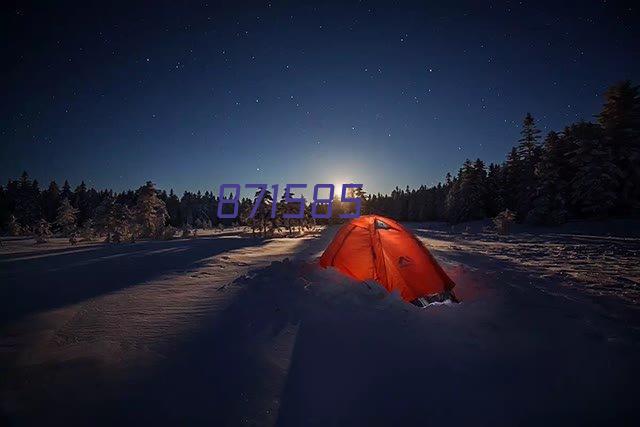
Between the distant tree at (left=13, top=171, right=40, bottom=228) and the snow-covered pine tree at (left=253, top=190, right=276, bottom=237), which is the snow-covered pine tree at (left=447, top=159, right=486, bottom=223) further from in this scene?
the distant tree at (left=13, top=171, right=40, bottom=228)

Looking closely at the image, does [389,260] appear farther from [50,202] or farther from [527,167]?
[50,202]

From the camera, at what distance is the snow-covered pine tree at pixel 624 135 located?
→ 950 inches

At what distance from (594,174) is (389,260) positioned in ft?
99.9

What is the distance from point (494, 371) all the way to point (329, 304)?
212cm

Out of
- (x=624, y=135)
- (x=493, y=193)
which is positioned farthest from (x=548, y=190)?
(x=493, y=193)

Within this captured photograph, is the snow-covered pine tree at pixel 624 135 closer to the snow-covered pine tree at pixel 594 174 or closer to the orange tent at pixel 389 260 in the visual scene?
the snow-covered pine tree at pixel 594 174

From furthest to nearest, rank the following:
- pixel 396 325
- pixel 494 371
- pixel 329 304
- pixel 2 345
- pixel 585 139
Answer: pixel 585 139
pixel 329 304
pixel 396 325
pixel 2 345
pixel 494 371

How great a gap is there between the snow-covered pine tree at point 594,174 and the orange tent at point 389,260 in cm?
2903

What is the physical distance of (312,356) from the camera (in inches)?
115

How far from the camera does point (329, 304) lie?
4125mm

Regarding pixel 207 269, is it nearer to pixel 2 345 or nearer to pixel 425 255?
pixel 2 345

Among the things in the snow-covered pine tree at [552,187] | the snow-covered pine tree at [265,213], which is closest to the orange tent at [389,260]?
the snow-covered pine tree at [265,213]

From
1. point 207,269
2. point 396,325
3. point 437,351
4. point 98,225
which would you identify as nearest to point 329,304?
point 396,325

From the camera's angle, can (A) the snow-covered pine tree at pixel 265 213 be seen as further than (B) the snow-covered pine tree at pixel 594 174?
Yes
